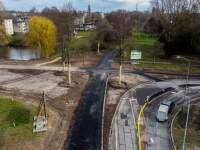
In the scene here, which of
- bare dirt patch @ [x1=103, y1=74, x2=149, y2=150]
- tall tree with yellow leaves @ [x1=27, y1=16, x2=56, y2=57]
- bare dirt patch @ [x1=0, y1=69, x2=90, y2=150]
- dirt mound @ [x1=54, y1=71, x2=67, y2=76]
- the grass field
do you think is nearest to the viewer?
bare dirt patch @ [x1=0, y1=69, x2=90, y2=150]

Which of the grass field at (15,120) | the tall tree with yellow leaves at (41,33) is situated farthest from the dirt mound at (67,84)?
the tall tree with yellow leaves at (41,33)

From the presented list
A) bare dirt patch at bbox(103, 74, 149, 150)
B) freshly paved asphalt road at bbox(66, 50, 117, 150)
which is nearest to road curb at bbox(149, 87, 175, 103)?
bare dirt patch at bbox(103, 74, 149, 150)

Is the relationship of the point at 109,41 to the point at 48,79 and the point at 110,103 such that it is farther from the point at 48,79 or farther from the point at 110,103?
the point at 110,103

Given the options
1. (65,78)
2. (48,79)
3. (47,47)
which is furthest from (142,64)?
(47,47)

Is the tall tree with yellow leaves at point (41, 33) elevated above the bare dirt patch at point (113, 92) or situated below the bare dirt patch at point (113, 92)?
above

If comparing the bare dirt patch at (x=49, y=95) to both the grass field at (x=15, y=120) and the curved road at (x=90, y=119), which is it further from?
the curved road at (x=90, y=119)

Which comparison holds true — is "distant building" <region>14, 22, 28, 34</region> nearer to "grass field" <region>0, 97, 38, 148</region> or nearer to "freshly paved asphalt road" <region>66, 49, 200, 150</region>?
"freshly paved asphalt road" <region>66, 49, 200, 150</region>
